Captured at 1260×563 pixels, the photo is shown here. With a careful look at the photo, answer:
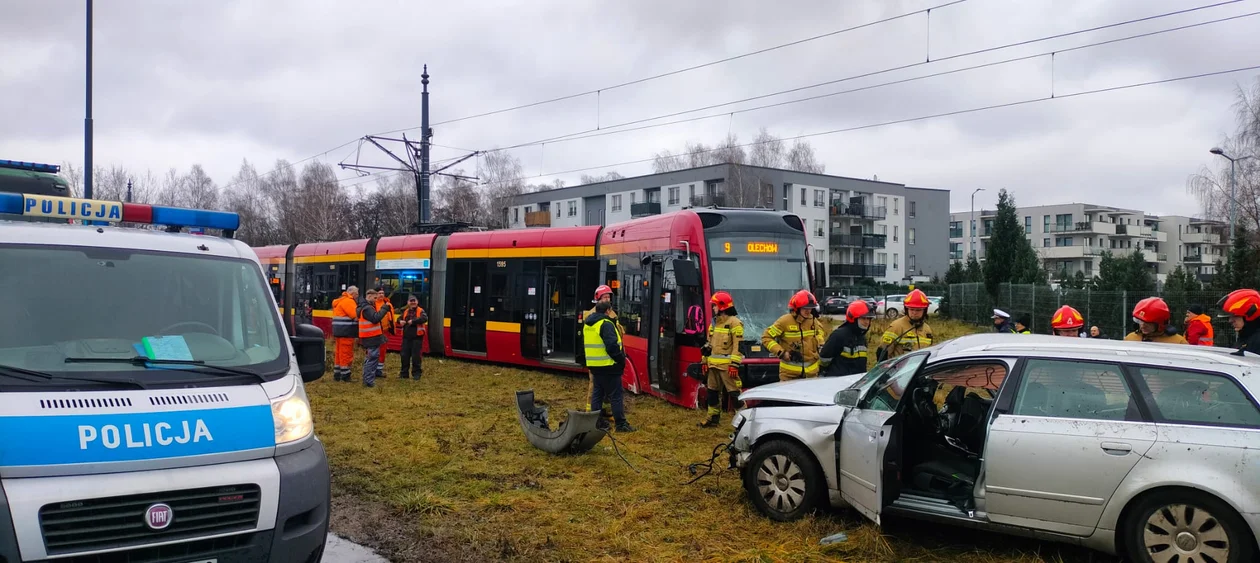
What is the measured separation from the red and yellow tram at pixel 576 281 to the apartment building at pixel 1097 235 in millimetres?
70422

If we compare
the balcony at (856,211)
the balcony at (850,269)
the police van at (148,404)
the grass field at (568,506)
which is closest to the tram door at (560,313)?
the grass field at (568,506)

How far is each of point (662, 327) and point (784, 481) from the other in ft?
19.7

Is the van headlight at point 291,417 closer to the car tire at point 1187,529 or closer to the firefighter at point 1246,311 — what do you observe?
the car tire at point 1187,529

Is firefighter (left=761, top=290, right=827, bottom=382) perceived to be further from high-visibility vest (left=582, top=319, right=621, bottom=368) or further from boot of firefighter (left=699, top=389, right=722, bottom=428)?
high-visibility vest (left=582, top=319, right=621, bottom=368)

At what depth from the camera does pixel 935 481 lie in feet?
20.1

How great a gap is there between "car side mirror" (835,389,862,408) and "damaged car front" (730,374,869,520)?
6cm

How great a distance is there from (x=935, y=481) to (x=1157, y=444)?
149 cm

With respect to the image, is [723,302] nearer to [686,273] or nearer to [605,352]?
[686,273]

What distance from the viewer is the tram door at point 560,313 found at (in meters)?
16.9

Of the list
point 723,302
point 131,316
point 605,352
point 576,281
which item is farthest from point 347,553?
point 576,281

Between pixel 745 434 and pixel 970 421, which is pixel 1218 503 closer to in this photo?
pixel 970 421

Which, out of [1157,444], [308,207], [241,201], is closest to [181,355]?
[1157,444]

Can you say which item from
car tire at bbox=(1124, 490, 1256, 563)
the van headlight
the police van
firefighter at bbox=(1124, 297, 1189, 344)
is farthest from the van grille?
firefighter at bbox=(1124, 297, 1189, 344)

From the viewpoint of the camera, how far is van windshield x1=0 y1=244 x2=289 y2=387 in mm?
4324
